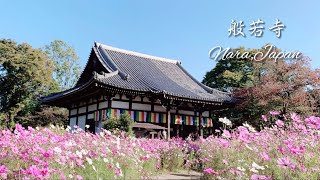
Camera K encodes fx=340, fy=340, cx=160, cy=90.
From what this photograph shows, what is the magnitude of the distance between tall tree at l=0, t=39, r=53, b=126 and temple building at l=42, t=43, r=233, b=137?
403 inches

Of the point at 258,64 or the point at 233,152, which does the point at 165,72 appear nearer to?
the point at 258,64

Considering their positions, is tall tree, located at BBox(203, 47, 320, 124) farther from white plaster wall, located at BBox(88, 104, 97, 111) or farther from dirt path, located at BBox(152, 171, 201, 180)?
dirt path, located at BBox(152, 171, 201, 180)

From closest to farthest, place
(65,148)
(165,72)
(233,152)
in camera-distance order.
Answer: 1. (65,148)
2. (233,152)
3. (165,72)

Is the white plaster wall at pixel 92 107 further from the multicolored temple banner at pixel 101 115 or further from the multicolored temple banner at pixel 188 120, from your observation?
the multicolored temple banner at pixel 188 120

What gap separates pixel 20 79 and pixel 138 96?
16.5 metres

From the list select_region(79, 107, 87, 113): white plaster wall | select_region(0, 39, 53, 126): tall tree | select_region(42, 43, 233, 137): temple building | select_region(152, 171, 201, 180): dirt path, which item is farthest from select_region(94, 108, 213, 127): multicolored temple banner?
select_region(0, 39, 53, 126): tall tree

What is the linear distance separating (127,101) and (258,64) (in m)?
10.1

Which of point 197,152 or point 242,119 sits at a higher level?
point 242,119

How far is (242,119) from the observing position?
2048cm

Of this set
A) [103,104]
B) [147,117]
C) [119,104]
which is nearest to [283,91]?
[147,117]

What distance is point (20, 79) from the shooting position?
28.7 m

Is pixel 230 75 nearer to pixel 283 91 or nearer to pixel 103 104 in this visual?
pixel 283 91

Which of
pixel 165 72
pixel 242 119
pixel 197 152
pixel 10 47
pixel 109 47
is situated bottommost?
Result: pixel 197 152

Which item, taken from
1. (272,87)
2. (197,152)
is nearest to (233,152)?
(197,152)
